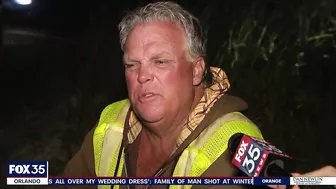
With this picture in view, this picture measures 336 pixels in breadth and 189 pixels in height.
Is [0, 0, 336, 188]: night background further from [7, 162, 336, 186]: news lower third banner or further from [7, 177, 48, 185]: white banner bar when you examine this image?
[7, 177, 48, 185]: white banner bar

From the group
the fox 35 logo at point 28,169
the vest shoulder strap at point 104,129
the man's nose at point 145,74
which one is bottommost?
the fox 35 logo at point 28,169

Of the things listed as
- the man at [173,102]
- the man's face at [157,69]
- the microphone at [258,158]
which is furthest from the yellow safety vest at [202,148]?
the microphone at [258,158]

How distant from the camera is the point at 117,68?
3303 mm

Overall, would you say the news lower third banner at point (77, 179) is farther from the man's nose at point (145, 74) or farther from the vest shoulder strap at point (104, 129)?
the man's nose at point (145, 74)

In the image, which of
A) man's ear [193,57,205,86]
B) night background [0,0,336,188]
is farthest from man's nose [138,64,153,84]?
night background [0,0,336,188]

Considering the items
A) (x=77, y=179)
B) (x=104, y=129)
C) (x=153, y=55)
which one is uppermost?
(x=153, y=55)

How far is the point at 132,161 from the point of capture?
1.51 metres

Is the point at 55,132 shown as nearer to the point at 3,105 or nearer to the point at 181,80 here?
the point at 3,105

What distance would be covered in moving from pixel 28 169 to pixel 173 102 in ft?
1.28

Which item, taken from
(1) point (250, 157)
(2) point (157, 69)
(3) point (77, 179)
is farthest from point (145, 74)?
(1) point (250, 157)

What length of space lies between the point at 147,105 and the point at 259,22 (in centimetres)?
144

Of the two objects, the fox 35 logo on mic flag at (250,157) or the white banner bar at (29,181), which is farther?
the white banner bar at (29,181)

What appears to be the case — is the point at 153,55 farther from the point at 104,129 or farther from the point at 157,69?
the point at 104,129

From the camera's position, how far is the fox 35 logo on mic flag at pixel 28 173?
140cm
